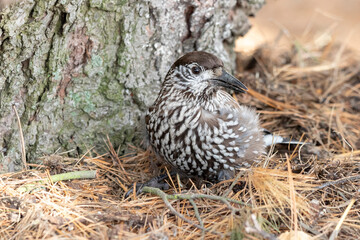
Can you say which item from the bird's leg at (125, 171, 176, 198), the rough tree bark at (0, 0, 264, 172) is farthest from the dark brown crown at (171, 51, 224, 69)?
the bird's leg at (125, 171, 176, 198)

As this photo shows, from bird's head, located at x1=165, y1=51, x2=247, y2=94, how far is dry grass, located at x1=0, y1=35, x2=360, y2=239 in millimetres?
643

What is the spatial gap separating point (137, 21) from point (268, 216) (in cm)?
180

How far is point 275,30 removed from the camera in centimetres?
678

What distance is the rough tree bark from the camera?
9.66ft

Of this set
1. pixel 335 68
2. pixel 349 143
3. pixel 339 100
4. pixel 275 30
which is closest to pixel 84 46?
pixel 349 143

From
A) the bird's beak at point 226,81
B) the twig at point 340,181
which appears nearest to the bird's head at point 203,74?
the bird's beak at point 226,81

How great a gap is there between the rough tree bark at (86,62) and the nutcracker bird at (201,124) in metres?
0.38

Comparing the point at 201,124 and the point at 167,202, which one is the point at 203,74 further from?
the point at 167,202

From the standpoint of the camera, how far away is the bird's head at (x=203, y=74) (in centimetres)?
299

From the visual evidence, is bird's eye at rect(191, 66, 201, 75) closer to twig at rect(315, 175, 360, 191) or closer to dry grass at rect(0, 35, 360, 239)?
dry grass at rect(0, 35, 360, 239)

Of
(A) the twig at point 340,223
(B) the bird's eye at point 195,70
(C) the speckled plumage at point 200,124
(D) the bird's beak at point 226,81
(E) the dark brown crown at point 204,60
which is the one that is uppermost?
(E) the dark brown crown at point 204,60

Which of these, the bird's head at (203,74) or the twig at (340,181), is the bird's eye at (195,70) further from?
the twig at (340,181)

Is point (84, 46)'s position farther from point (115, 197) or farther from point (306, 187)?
point (306, 187)

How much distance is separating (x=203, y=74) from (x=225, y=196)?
0.90 meters
